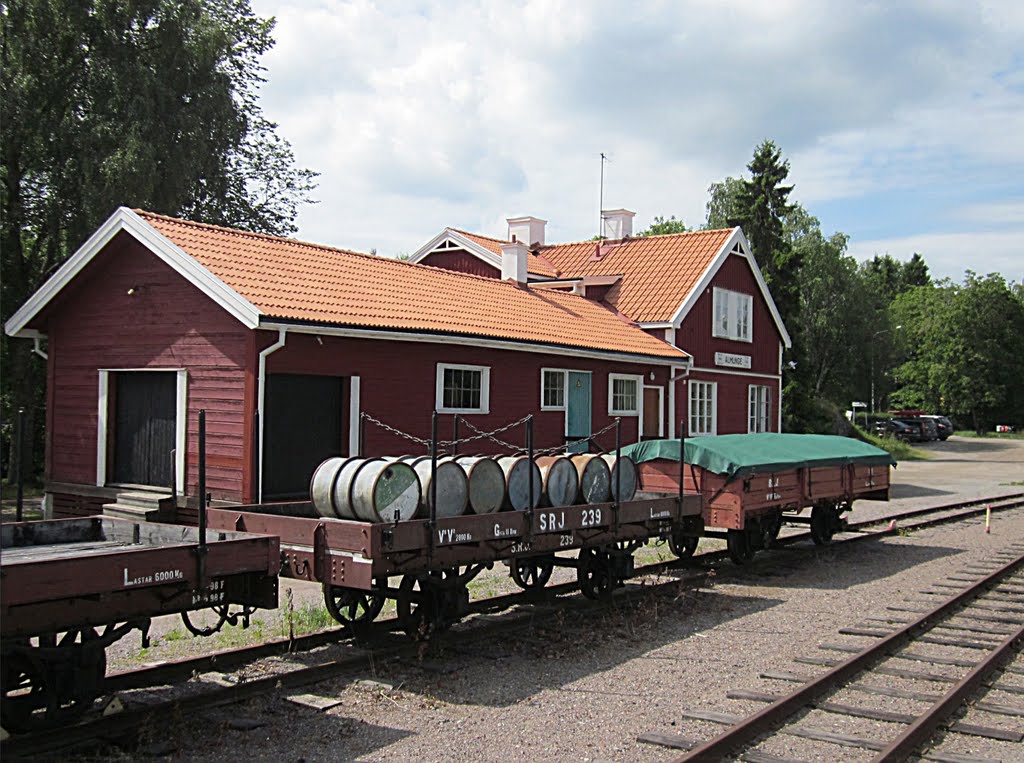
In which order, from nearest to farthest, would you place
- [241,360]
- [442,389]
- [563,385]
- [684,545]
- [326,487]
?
[326,487]
[241,360]
[684,545]
[442,389]
[563,385]

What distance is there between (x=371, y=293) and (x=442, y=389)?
76.1 inches

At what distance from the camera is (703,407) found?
24.6 metres

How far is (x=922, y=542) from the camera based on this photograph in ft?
55.1

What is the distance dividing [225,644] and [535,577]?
3637 mm

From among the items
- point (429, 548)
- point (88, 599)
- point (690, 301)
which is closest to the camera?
point (88, 599)

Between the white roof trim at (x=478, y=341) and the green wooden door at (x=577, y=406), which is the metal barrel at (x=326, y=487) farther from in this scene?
the green wooden door at (x=577, y=406)

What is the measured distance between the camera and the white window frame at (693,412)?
23641mm

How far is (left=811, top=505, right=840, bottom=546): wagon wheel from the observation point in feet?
51.3

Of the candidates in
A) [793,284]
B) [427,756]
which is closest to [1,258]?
[427,756]

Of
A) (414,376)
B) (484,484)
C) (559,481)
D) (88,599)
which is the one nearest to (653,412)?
(414,376)

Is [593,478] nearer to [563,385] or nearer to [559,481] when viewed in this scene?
[559,481]

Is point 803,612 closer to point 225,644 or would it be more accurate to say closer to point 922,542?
point 225,644

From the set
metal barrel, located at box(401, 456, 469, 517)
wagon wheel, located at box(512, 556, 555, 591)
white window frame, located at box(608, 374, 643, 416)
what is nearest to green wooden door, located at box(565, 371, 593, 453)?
white window frame, located at box(608, 374, 643, 416)

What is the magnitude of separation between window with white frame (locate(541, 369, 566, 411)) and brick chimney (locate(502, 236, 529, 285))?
5362mm
